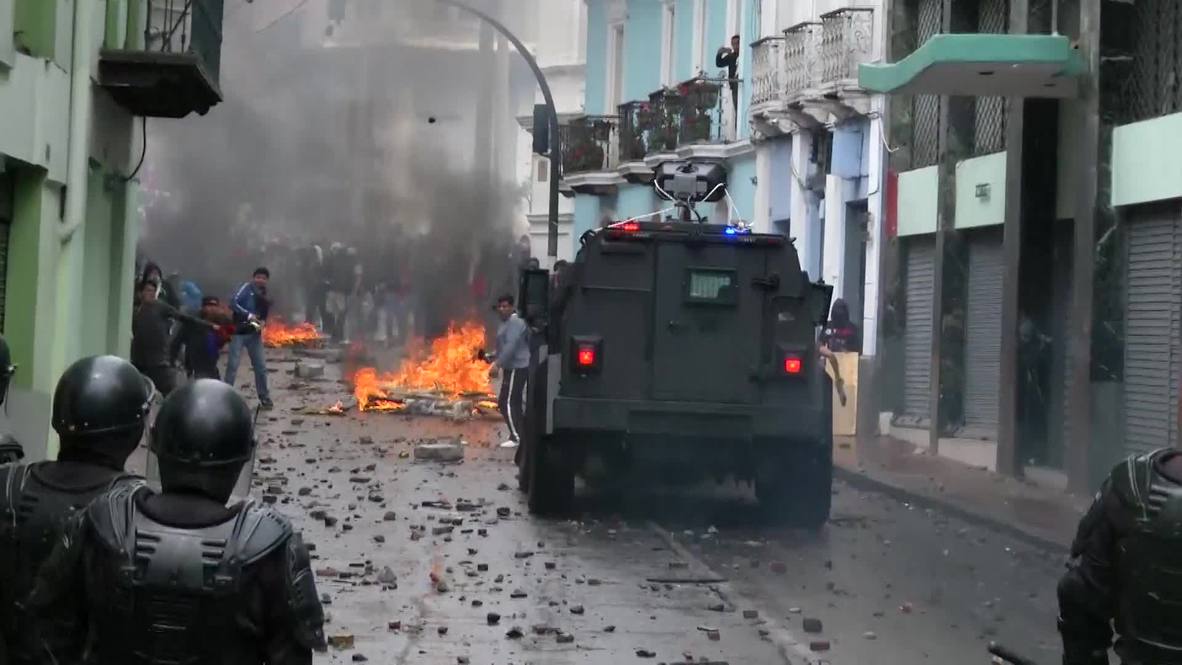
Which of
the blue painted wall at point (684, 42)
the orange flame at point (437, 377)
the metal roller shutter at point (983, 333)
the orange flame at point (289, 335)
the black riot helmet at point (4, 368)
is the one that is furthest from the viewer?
the orange flame at point (289, 335)

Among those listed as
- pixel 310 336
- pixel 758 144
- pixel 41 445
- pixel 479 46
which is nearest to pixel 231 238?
pixel 310 336

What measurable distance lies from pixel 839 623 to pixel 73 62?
8.08 metres

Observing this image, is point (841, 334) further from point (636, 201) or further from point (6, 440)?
point (6, 440)

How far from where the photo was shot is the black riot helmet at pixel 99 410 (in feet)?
14.0

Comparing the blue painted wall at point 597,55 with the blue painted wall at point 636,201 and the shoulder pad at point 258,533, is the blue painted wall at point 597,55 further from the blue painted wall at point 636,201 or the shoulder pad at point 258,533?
the shoulder pad at point 258,533

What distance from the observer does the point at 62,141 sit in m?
14.7

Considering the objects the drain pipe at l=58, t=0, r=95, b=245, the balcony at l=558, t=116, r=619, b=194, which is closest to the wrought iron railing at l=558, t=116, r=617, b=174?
the balcony at l=558, t=116, r=619, b=194

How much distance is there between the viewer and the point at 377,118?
41938 millimetres

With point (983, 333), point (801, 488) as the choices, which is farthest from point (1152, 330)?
point (801, 488)

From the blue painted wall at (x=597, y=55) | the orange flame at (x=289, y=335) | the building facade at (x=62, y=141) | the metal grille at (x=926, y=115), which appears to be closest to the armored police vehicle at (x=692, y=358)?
the building facade at (x=62, y=141)

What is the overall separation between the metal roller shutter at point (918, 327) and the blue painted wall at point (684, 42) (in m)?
12.5

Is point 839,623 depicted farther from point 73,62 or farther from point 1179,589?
point 73,62

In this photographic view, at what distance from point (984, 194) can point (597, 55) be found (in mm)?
22815

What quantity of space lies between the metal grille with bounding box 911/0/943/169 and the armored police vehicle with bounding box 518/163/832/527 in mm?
9850
